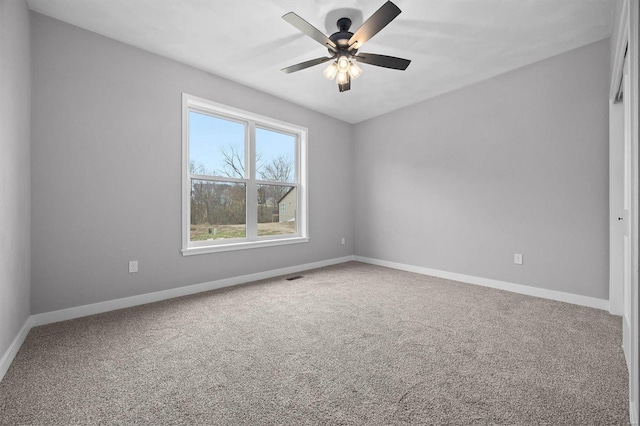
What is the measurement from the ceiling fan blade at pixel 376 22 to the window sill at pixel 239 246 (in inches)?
101

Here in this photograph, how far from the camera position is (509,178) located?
11.0 feet

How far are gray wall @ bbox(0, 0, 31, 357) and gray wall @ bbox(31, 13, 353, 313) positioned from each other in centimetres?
13

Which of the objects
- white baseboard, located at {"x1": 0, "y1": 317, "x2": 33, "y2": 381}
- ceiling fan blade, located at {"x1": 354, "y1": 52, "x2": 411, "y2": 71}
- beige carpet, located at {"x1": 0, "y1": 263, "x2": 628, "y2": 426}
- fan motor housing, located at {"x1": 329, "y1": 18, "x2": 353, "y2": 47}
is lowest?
beige carpet, located at {"x1": 0, "y1": 263, "x2": 628, "y2": 426}

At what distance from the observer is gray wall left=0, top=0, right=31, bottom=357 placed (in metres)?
1.69

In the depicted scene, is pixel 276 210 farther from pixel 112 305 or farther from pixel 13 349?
pixel 13 349

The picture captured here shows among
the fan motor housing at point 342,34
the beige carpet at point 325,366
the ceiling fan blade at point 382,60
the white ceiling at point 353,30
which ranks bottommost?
the beige carpet at point 325,366

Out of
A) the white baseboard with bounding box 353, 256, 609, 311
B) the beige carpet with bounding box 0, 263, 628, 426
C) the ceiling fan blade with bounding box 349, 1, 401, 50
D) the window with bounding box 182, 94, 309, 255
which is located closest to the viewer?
the beige carpet with bounding box 0, 263, 628, 426

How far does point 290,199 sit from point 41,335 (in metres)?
3.09

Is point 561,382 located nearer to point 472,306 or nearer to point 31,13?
point 472,306

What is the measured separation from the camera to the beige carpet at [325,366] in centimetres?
135

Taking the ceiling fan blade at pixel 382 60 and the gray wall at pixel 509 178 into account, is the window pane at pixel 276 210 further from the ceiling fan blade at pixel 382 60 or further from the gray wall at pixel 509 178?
the ceiling fan blade at pixel 382 60

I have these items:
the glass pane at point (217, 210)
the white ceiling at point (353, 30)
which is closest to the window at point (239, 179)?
the glass pane at point (217, 210)

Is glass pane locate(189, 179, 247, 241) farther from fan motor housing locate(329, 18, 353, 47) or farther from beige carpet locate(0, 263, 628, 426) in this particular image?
A: fan motor housing locate(329, 18, 353, 47)

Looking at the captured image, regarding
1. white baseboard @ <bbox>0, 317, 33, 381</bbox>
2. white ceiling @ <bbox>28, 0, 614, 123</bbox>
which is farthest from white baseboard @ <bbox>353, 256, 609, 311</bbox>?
white baseboard @ <bbox>0, 317, 33, 381</bbox>
